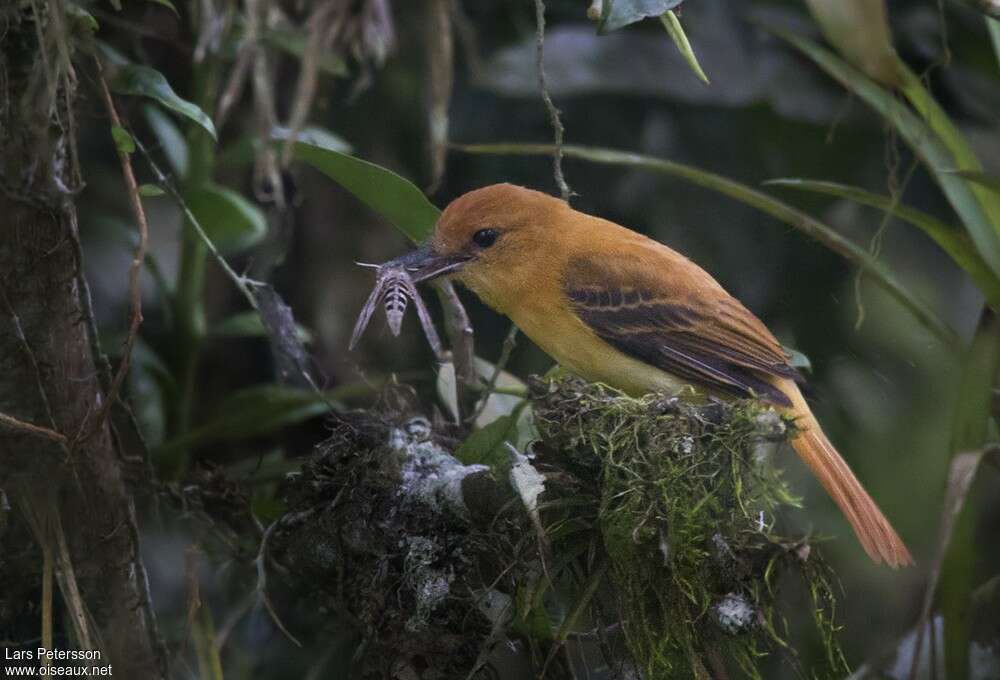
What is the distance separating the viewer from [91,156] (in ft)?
10.3

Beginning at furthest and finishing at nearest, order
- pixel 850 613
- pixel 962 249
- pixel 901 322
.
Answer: pixel 850 613, pixel 901 322, pixel 962 249

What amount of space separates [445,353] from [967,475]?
954 mm

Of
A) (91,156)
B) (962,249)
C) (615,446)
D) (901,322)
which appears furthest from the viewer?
(91,156)

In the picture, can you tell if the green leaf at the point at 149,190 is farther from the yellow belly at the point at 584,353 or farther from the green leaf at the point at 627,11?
the green leaf at the point at 627,11

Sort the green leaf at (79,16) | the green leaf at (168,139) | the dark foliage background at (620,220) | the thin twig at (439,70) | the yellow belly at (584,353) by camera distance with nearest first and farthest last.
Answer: the green leaf at (79,16)
the yellow belly at (584,353)
the thin twig at (439,70)
the dark foliage background at (620,220)
the green leaf at (168,139)

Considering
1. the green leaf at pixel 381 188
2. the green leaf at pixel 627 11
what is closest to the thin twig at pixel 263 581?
the green leaf at pixel 381 188

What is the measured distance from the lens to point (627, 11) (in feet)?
5.84

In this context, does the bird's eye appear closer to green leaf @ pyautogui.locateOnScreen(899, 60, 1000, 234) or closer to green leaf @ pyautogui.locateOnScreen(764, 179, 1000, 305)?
green leaf @ pyautogui.locateOnScreen(764, 179, 1000, 305)

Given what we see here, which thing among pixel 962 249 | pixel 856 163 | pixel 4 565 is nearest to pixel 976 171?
pixel 962 249

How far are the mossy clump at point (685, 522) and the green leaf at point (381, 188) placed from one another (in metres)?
0.46

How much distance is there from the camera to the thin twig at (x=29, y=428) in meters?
1.84

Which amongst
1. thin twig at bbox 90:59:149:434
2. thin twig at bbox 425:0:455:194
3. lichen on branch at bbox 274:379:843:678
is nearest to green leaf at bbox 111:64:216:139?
thin twig at bbox 90:59:149:434

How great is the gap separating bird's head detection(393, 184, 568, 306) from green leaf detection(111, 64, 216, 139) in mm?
437

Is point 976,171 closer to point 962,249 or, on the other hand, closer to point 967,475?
point 962,249
